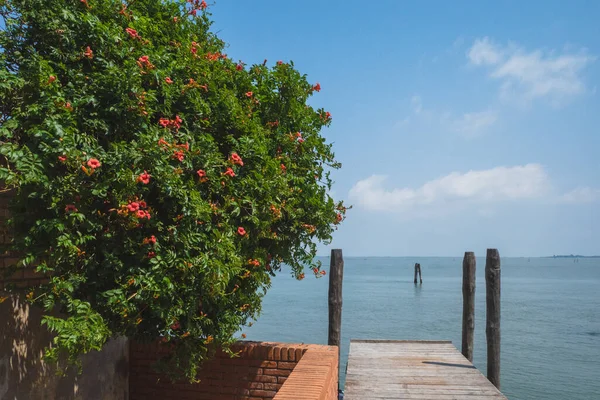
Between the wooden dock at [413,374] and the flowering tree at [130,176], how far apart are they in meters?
2.90

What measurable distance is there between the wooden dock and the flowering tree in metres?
2.90

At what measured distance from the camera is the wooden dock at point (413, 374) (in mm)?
7598

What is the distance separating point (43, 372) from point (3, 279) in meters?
1.22

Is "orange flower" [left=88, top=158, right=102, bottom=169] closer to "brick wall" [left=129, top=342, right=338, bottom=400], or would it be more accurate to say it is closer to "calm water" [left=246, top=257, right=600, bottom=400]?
"brick wall" [left=129, top=342, right=338, bottom=400]

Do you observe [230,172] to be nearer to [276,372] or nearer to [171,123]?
[171,123]

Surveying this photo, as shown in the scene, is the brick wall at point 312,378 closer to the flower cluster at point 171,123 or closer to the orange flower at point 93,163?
the orange flower at point 93,163

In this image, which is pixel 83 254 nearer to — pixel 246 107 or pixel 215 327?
pixel 215 327

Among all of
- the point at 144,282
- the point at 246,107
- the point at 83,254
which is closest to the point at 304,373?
the point at 144,282

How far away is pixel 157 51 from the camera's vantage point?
542 cm

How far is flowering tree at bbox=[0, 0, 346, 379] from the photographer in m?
4.52

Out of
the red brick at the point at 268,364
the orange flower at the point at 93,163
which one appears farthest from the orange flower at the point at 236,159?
the red brick at the point at 268,364

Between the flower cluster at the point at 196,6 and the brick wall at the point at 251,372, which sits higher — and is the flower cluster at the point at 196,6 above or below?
above

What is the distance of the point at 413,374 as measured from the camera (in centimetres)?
871

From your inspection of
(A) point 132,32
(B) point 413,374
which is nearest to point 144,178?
(A) point 132,32
